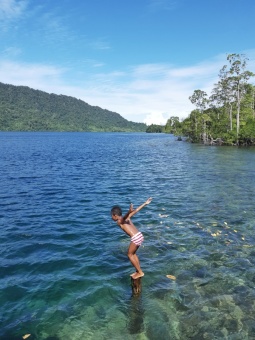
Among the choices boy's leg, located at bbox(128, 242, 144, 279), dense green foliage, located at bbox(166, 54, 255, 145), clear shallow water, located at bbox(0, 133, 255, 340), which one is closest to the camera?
clear shallow water, located at bbox(0, 133, 255, 340)

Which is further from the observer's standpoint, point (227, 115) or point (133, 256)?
point (227, 115)

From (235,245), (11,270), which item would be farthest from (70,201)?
(235,245)

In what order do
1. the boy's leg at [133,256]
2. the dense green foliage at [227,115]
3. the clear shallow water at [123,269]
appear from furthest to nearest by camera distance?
the dense green foliage at [227,115]
the boy's leg at [133,256]
the clear shallow water at [123,269]

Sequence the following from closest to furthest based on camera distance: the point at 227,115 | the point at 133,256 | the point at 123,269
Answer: the point at 133,256, the point at 123,269, the point at 227,115

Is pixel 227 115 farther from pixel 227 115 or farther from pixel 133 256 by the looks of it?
pixel 133 256

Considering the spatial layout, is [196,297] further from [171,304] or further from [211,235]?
[211,235]

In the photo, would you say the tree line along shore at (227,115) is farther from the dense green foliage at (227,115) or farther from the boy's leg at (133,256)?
the boy's leg at (133,256)

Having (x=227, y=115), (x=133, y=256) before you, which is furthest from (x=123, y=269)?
(x=227, y=115)

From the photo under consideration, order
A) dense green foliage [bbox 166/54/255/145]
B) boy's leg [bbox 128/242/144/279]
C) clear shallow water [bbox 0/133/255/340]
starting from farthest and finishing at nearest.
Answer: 1. dense green foliage [bbox 166/54/255/145]
2. boy's leg [bbox 128/242/144/279]
3. clear shallow water [bbox 0/133/255/340]

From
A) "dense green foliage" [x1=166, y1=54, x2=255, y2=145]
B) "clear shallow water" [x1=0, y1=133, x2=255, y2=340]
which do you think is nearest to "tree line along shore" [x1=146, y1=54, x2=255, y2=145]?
"dense green foliage" [x1=166, y1=54, x2=255, y2=145]

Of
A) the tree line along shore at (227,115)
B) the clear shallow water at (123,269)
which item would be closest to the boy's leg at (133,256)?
the clear shallow water at (123,269)

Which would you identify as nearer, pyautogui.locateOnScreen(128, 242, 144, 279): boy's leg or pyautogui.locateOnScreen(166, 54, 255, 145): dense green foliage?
pyautogui.locateOnScreen(128, 242, 144, 279): boy's leg

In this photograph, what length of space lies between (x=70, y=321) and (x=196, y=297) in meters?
4.19

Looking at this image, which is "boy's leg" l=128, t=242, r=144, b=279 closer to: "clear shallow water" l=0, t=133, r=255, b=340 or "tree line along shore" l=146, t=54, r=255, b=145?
"clear shallow water" l=0, t=133, r=255, b=340
